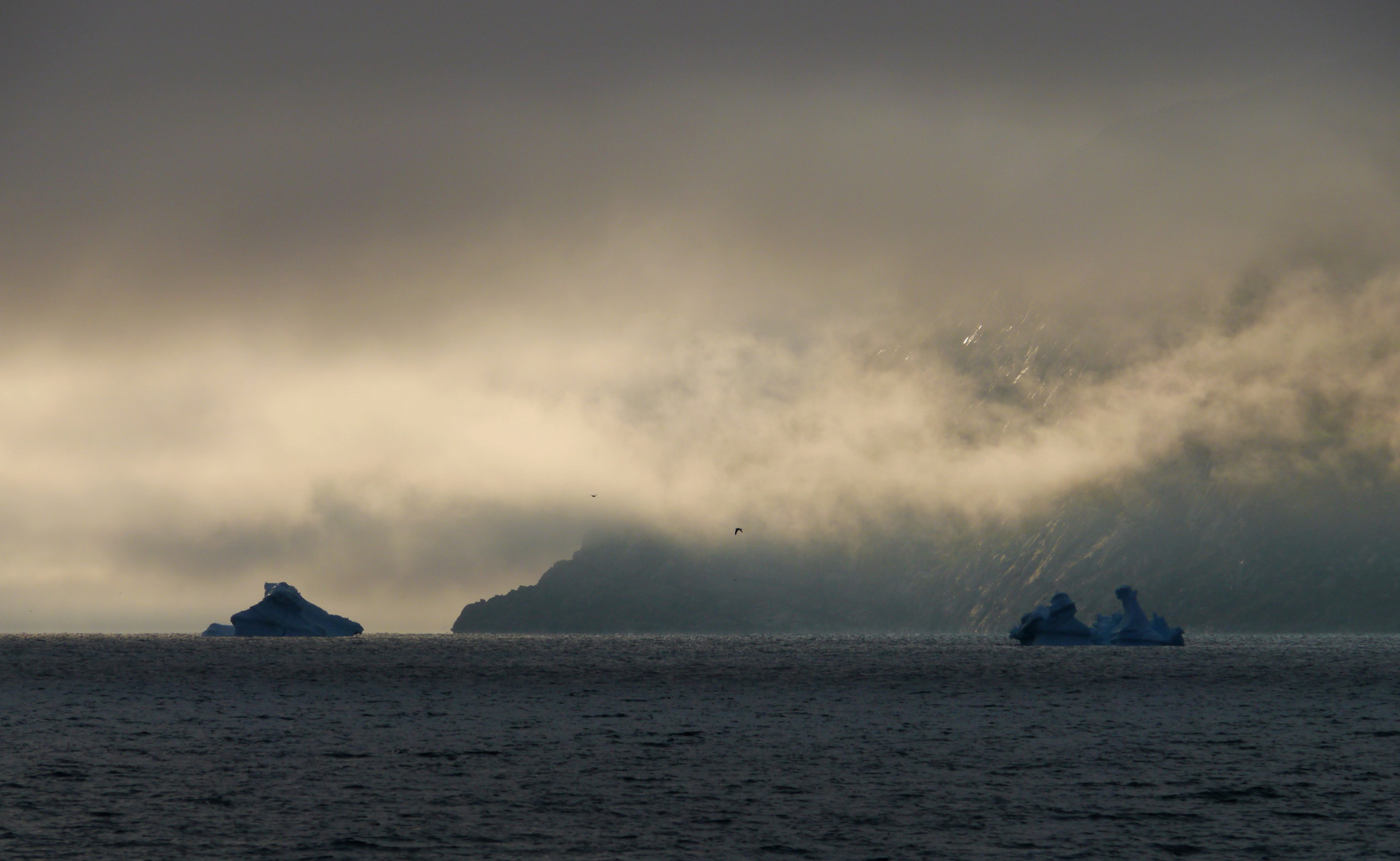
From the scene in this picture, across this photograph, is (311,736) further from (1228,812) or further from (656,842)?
(1228,812)

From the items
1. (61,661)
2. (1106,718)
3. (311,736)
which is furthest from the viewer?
(61,661)

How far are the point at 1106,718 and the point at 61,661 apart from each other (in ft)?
518

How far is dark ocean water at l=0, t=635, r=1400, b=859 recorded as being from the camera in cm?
3697

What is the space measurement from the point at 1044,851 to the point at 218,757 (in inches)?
1589

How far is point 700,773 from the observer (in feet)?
174

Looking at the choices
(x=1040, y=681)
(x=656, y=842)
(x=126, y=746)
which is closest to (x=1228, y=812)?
(x=656, y=842)

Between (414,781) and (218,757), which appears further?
(218,757)

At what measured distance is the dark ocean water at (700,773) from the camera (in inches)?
1455

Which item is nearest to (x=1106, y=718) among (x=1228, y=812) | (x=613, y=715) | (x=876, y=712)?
(x=876, y=712)

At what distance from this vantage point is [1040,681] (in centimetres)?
12244

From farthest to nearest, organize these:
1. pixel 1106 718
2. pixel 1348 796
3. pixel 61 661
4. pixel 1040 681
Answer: pixel 61 661, pixel 1040 681, pixel 1106 718, pixel 1348 796

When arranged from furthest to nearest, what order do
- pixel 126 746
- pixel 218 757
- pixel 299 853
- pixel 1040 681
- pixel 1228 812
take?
pixel 1040 681
pixel 126 746
pixel 218 757
pixel 1228 812
pixel 299 853

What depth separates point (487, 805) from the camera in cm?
4369

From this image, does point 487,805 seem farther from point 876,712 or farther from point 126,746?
point 876,712
